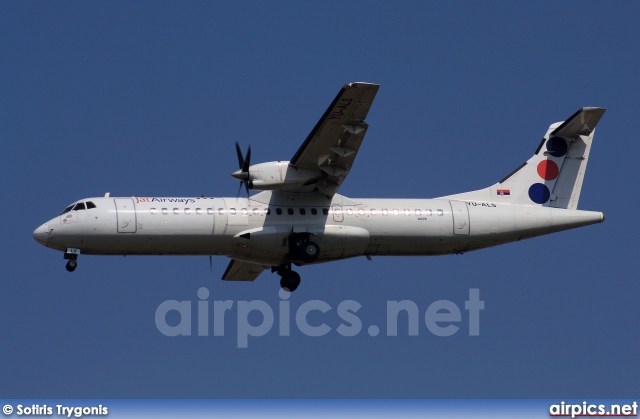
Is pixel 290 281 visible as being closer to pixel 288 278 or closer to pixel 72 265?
pixel 288 278

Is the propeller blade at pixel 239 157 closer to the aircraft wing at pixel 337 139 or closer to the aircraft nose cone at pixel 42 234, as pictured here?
the aircraft wing at pixel 337 139

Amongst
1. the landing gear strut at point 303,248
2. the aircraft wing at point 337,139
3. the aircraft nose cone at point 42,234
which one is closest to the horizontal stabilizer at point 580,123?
the aircraft wing at point 337,139

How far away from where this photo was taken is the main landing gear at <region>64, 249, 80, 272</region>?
30016 millimetres

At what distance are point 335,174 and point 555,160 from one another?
6559 millimetres

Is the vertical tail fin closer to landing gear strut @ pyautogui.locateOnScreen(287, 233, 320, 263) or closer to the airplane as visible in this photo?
the airplane

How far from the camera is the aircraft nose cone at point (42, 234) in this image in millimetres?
29969

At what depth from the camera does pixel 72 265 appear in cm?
3014

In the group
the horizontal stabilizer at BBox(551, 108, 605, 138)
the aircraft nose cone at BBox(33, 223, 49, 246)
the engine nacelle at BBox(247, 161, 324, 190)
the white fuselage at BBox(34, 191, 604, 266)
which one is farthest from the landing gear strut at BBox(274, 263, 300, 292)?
the horizontal stabilizer at BBox(551, 108, 605, 138)

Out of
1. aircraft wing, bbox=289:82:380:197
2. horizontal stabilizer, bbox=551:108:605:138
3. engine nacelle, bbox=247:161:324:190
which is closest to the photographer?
aircraft wing, bbox=289:82:380:197

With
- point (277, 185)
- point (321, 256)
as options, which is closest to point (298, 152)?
point (277, 185)

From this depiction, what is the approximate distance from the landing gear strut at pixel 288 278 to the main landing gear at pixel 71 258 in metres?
5.19

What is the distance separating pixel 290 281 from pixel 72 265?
545cm

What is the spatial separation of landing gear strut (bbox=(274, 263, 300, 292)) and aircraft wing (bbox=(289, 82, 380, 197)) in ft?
7.23

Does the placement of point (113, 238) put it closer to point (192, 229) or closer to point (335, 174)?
point (192, 229)
